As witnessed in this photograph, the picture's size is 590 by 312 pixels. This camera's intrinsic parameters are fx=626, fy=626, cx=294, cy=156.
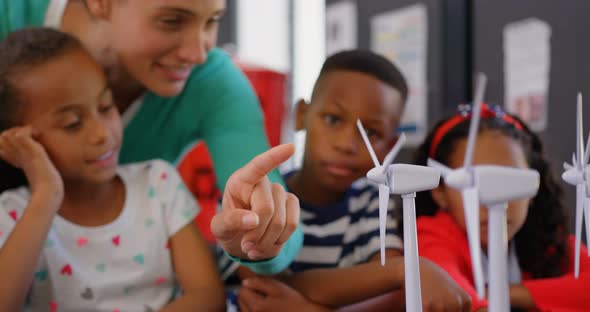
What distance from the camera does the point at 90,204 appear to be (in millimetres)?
713

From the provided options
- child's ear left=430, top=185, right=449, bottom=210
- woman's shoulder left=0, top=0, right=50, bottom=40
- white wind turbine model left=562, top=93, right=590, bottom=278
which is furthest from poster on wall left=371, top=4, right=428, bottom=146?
white wind turbine model left=562, top=93, right=590, bottom=278

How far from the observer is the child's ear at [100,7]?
29.1 inches

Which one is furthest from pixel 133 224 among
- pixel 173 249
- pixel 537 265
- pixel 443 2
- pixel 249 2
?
pixel 249 2

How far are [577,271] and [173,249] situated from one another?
1.37ft

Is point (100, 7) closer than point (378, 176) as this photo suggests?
No

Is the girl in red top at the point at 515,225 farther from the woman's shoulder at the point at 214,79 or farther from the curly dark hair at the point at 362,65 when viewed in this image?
the woman's shoulder at the point at 214,79

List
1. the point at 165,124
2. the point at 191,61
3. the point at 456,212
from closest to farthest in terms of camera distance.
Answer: the point at 456,212
the point at 191,61
the point at 165,124

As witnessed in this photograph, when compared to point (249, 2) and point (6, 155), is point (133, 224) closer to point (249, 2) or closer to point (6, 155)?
point (6, 155)

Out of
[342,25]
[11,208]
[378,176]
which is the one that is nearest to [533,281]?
[378,176]

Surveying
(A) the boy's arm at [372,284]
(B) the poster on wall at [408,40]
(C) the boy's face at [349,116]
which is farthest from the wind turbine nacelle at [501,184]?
(B) the poster on wall at [408,40]

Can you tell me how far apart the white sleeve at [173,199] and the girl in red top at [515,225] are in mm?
268

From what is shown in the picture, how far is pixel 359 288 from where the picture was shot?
56cm

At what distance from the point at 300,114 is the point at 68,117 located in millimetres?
243

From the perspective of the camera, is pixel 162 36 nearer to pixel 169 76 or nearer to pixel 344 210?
pixel 169 76
